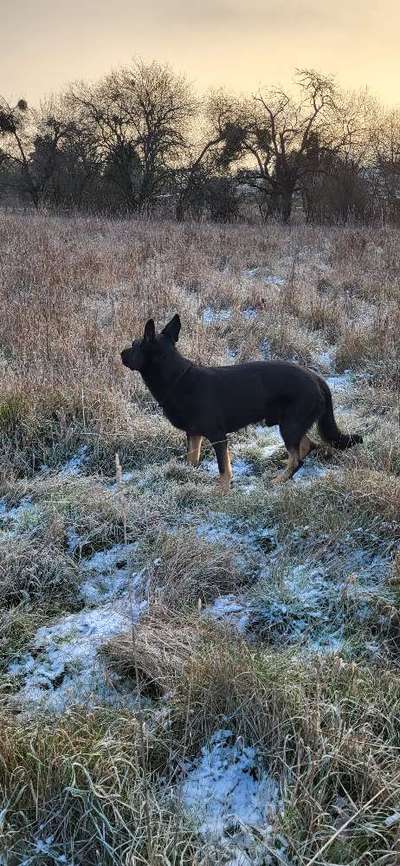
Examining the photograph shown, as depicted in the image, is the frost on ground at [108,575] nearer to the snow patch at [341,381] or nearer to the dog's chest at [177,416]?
the dog's chest at [177,416]

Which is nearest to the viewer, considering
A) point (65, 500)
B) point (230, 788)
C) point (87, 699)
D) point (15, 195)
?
point (230, 788)

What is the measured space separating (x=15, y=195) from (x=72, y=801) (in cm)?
3467

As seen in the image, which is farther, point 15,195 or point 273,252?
point 15,195

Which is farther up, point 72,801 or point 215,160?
point 215,160

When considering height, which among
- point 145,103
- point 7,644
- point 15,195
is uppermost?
point 145,103

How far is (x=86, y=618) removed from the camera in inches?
119

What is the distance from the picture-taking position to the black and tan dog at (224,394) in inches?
178

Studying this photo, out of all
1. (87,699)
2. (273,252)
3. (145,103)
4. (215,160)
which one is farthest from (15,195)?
(87,699)

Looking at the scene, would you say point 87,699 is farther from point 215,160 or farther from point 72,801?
point 215,160

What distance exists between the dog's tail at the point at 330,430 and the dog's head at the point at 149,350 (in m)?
1.26

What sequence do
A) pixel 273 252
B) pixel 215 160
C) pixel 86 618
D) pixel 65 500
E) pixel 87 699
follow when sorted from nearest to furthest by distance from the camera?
pixel 87 699, pixel 86 618, pixel 65 500, pixel 273 252, pixel 215 160

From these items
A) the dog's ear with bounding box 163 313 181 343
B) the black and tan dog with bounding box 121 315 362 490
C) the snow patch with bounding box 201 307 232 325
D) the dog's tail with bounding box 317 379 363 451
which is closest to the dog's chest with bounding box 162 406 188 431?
the black and tan dog with bounding box 121 315 362 490

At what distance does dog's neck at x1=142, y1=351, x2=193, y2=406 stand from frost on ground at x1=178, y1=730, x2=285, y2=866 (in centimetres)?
280

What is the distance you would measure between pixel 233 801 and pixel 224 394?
9.76ft
